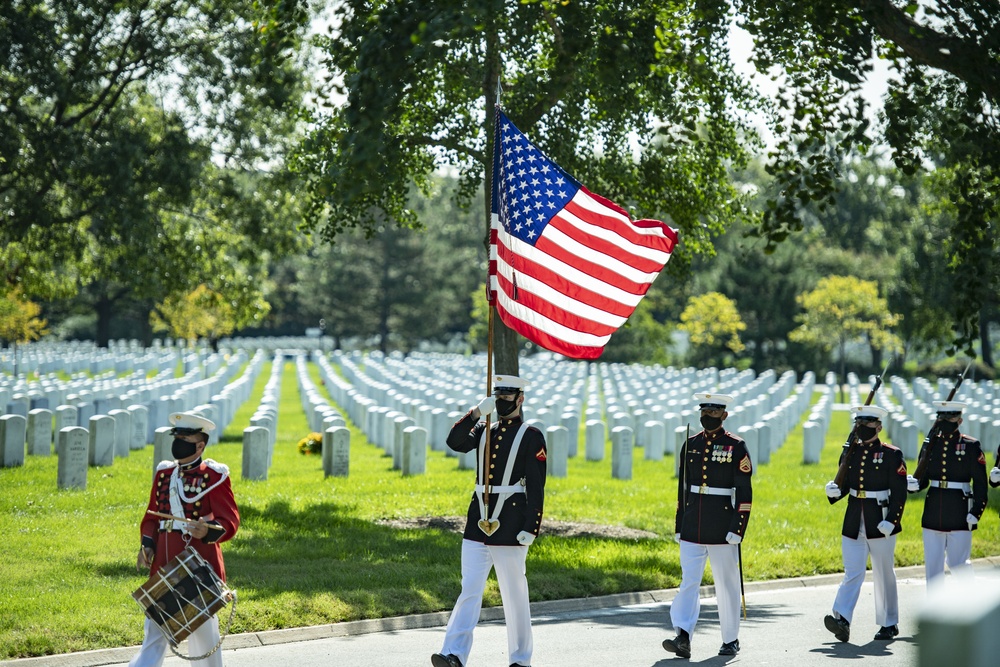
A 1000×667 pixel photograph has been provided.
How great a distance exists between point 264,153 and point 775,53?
37.9 feet

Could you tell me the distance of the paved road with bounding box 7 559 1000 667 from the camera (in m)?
7.87

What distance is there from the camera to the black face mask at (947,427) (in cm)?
980

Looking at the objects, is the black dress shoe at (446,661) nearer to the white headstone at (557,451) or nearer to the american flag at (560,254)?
the american flag at (560,254)

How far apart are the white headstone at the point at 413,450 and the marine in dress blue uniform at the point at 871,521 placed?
28.7 ft

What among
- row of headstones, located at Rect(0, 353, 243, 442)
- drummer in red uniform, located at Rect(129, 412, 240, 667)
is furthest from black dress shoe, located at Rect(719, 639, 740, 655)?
row of headstones, located at Rect(0, 353, 243, 442)

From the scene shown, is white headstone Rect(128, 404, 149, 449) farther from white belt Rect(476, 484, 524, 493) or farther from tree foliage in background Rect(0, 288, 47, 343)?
tree foliage in background Rect(0, 288, 47, 343)

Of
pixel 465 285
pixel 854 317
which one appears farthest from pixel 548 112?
pixel 465 285

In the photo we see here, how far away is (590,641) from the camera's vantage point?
858 centimetres

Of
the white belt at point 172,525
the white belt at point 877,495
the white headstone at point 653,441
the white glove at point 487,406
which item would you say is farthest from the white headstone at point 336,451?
the white belt at point 172,525

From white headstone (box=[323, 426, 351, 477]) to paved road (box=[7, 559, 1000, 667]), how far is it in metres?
7.08

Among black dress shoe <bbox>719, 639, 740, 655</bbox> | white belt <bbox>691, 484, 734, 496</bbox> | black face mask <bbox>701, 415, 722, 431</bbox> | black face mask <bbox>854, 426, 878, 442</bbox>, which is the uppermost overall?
black face mask <bbox>701, 415, 722, 431</bbox>

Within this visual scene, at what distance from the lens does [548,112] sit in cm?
1313

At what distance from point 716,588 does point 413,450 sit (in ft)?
30.3

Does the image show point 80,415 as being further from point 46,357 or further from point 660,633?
point 46,357
